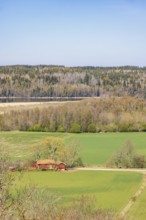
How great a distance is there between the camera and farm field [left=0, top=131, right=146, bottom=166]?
58031 mm

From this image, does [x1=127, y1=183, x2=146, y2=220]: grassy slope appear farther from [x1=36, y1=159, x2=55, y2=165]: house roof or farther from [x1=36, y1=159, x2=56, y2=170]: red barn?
[x1=36, y1=159, x2=55, y2=165]: house roof

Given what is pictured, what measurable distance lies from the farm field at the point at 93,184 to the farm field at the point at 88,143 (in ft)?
24.2

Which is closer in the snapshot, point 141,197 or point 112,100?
point 141,197

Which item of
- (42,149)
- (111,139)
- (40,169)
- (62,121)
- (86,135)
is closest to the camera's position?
(40,169)

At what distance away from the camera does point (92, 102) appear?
100125 mm

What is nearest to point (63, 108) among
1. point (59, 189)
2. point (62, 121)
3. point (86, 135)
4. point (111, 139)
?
point (62, 121)

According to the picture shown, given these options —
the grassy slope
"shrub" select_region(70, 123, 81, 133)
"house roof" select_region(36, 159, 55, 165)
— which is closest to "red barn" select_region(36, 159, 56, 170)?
"house roof" select_region(36, 159, 55, 165)

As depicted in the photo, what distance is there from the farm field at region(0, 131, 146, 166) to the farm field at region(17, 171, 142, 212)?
24.2ft

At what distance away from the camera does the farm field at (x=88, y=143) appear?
58.0m

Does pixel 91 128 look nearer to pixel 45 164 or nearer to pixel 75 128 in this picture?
pixel 75 128

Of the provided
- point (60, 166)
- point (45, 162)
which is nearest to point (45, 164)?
point (45, 162)

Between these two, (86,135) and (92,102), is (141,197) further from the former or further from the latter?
(92,102)

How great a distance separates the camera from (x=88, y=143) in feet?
231

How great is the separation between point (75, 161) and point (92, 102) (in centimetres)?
4852
